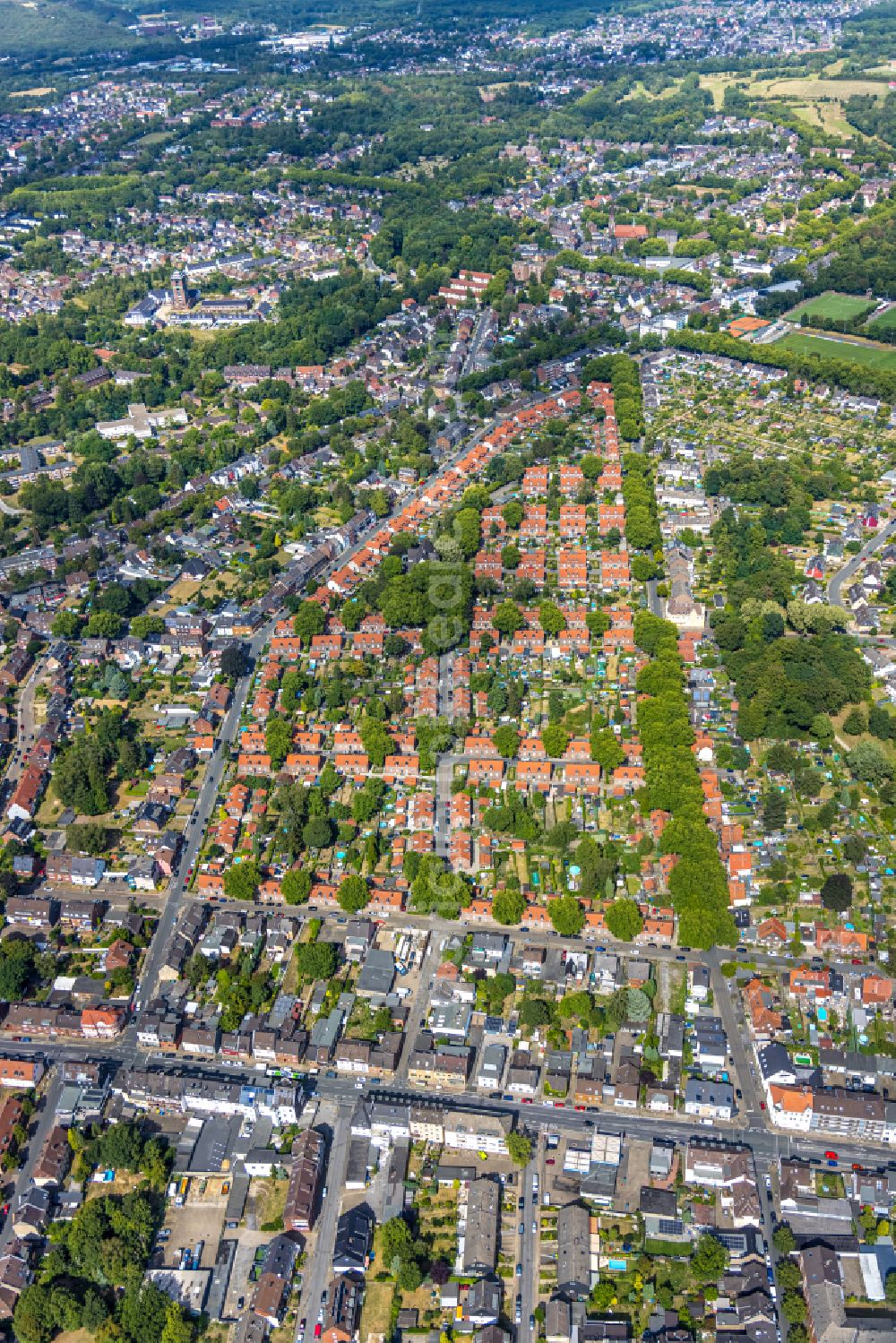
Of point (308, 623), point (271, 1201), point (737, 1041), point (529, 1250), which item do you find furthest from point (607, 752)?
point (271, 1201)

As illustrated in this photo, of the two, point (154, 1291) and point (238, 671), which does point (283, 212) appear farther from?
point (154, 1291)

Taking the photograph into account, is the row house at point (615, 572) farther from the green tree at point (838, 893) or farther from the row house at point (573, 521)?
the green tree at point (838, 893)

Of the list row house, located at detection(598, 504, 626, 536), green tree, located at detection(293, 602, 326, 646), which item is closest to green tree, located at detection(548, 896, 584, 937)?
green tree, located at detection(293, 602, 326, 646)

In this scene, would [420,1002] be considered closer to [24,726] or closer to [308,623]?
[308,623]

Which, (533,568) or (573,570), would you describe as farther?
(533,568)

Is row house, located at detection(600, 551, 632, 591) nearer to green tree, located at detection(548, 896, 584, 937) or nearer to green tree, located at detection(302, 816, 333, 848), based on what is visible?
green tree, located at detection(302, 816, 333, 848)

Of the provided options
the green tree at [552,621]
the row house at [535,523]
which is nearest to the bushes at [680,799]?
the green tree at [552,621]

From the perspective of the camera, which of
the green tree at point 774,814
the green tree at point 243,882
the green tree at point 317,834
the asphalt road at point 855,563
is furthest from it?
the asphalt road at point 855,563
